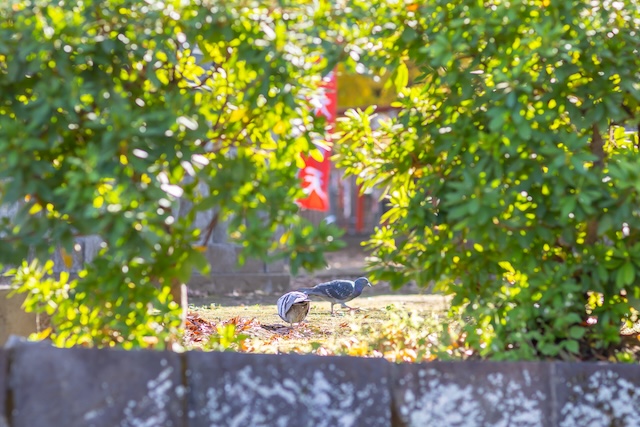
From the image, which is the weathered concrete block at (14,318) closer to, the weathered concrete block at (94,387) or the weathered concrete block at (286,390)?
the weathered concrete block at (94,387)

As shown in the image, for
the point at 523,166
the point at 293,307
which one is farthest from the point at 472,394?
the point at 293,307

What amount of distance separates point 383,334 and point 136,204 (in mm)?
1796

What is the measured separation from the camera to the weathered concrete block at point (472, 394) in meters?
3.91

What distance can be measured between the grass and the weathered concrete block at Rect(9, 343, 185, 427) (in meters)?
0.70

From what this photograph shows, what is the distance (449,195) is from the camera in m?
4.05

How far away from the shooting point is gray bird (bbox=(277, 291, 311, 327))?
21.2 ft

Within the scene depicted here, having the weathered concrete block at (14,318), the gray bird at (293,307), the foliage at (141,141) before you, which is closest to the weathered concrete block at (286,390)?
the foliage at (141,141)

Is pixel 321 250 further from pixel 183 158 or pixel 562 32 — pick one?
pixel 562 32

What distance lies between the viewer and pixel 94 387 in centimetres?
365

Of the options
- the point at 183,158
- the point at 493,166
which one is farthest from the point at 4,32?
the point at 493,166

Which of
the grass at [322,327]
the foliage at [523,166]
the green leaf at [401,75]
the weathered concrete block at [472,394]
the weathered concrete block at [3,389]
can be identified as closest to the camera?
the weathered concrete block at [3,389]

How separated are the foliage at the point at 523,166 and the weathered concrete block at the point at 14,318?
185cm

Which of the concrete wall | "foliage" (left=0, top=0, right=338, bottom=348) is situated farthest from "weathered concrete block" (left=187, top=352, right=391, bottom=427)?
"foliage" (left=0, top=0, right=338, bottom=348)

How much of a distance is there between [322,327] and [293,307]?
1.12 ft
